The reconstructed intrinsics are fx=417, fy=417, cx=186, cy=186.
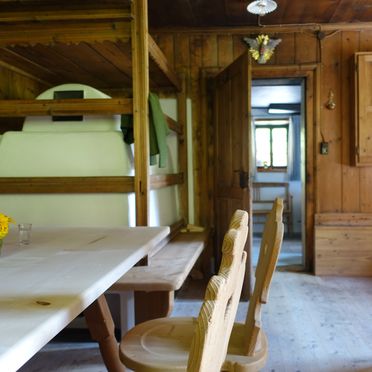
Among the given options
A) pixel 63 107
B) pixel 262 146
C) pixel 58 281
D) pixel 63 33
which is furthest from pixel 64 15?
pixel 262 146

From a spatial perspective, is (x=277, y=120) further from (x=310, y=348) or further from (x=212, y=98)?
(x=310, y=348)

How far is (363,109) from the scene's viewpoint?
3.95 m

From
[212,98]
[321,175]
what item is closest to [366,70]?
[321,175]

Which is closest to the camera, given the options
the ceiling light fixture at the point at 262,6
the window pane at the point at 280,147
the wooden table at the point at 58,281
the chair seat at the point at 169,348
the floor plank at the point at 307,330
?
the wooden table at the point at 58,281

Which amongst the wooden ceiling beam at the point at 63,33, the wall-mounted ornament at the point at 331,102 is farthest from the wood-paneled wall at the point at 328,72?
the wooden ceiling beam at the point at 63,33

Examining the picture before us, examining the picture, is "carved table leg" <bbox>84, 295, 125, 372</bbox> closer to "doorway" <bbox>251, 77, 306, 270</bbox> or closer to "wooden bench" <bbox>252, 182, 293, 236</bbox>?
"doorway" <bbox>251, 77, 306, 270</bbox>

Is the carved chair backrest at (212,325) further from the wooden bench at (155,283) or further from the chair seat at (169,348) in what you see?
the wooden bench at (155,283)

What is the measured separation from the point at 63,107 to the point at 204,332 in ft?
7.35

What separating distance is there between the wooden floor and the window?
12.5 feet

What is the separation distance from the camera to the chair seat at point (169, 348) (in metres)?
1.22

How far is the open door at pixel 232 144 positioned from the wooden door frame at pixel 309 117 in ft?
1.92

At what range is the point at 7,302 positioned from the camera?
867 millimetres

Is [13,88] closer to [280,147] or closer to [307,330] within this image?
[307,330]

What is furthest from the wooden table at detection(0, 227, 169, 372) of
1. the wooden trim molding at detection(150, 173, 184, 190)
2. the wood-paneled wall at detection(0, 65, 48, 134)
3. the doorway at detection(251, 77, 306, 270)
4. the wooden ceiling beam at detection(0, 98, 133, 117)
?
the doorway at detection(251, 77, 306, 270)
